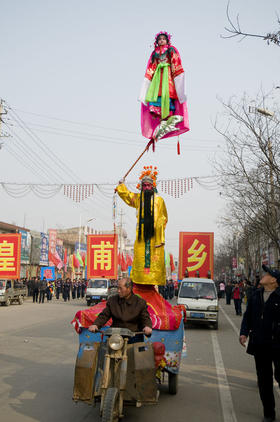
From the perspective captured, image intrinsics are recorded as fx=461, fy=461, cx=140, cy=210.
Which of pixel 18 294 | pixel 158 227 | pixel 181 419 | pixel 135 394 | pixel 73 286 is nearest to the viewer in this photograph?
pixel 135 394

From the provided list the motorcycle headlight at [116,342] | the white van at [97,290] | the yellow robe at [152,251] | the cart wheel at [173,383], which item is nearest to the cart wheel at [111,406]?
the motorcycle headlight at [116,342]

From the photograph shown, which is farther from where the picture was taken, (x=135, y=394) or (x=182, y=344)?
(x=182, y=344)

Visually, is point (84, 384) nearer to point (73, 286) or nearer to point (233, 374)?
point (233, 374)

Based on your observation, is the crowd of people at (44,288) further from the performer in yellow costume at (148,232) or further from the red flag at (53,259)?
the performer in yellow costume at (148,232)

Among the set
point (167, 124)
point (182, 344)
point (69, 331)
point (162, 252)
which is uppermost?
point (167, 124)

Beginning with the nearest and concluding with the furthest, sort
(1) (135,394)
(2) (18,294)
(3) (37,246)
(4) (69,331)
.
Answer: (1) (135,394), (4) (69,331), (2) (18,294), (3) (37,246)

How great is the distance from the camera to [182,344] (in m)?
7.05

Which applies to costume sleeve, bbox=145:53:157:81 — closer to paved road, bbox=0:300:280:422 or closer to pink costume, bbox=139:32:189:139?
pink costume, bbox=139:32:189:139

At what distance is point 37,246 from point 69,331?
134 feet

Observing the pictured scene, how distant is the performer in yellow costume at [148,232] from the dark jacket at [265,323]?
241 centimetres

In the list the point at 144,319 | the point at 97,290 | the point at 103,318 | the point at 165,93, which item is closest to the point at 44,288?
→ the point at 97,290

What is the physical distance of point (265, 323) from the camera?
18.7 feet

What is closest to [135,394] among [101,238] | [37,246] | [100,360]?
[100,360]

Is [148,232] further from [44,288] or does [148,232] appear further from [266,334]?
[44,288]
